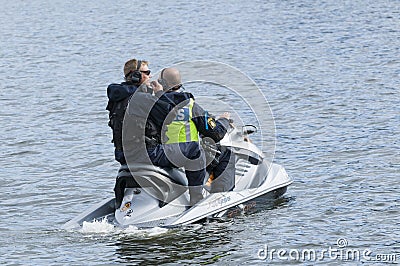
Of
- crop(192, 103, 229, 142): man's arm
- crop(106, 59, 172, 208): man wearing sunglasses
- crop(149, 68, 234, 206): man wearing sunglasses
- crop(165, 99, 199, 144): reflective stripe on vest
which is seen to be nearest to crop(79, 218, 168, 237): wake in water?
crop(106, 59, 172, 208): man wearing sunglasses

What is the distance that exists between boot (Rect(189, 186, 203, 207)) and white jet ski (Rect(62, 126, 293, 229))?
0.21 ft

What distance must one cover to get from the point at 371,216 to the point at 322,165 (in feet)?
9.23

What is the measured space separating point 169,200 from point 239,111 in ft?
28.5

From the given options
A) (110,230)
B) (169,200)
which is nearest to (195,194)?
(169,200)

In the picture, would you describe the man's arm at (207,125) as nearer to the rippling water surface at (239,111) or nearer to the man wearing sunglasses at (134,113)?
the man wearing sunglasses at (134,113)

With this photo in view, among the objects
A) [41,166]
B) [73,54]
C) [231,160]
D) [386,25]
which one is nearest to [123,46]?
[73,54]

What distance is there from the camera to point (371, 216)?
37.4 feet

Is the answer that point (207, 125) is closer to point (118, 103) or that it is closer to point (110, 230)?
point (118, 103)

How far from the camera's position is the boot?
10969 millimetres

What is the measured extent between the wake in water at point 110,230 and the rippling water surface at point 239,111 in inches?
0.9

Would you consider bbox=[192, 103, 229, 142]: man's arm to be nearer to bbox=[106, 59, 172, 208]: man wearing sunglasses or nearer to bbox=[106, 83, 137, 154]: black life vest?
bbox=[106, 59, 172, 208]: man wearing sunglasses

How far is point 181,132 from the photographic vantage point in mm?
10773

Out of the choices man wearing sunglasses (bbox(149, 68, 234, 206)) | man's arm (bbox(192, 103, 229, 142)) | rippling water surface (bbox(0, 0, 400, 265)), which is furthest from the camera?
man's arm (bbox(192, 103, 229, 142))

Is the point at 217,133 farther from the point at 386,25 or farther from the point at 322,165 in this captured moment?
the point at 386,25
